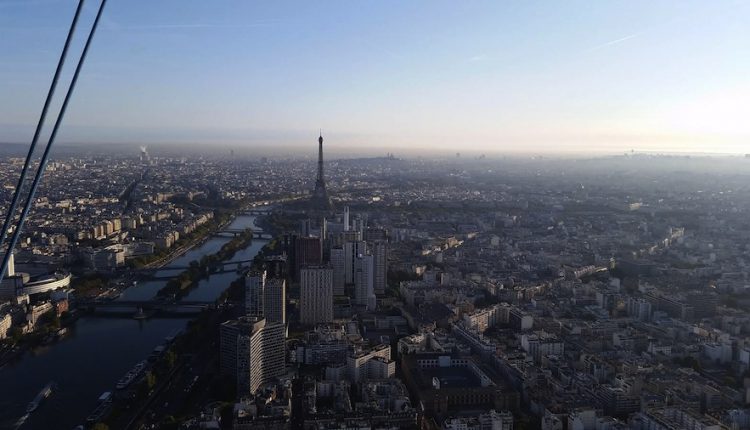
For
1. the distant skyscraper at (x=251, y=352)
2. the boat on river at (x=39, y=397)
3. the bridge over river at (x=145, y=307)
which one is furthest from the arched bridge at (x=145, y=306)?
the boat on river at (x=39, y=397)

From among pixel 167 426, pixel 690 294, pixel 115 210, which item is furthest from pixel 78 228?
pixel 690 294

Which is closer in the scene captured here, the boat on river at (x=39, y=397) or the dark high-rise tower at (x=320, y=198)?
the boat on river at (x=39, y=397)

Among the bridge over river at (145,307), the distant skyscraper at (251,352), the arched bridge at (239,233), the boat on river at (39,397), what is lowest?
the arched bridge at (239,233)

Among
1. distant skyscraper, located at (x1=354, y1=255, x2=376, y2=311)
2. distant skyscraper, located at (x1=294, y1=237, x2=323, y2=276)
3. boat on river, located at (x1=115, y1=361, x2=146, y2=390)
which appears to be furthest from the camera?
distant skyscraper, located at (x1=294, y1=237, x2=323, y2=276)

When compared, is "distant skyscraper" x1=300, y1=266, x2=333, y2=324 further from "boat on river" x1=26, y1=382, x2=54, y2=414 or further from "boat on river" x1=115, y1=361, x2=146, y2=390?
"boat on river" x1=26, y1=382, x2=54, y2=414

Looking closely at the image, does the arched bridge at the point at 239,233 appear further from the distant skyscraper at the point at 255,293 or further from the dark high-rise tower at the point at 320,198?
the distant skyscraper at the point at 255,293

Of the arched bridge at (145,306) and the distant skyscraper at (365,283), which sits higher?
the distant skyscraper at (365,283)

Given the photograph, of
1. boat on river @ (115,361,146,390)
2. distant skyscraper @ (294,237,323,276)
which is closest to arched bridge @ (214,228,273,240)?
distant skyscraper @ (294,237,323,276)
